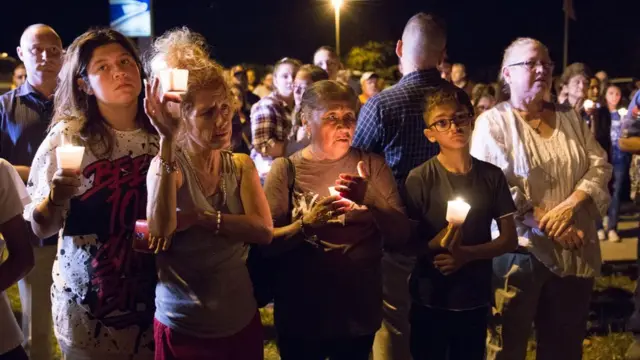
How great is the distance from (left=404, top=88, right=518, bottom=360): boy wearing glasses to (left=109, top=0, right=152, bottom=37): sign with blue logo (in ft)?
23.2

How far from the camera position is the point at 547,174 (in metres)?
3.83

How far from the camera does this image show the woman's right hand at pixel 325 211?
300 cm

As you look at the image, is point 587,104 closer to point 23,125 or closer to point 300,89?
point 300,89

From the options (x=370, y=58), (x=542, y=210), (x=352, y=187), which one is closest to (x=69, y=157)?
(x=352, y=187)

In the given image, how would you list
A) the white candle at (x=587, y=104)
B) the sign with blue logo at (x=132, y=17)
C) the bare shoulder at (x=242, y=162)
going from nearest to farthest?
the bare shoulder at (x=242, y=162)
the white candle at (x=587, y=104)
the sign with blue logo at (x=132, y=17)

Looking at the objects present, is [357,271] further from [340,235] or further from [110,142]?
[110,142]

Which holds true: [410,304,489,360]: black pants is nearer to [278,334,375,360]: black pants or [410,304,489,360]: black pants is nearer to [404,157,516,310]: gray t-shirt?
[404,157,516,310]: gray t-shirt

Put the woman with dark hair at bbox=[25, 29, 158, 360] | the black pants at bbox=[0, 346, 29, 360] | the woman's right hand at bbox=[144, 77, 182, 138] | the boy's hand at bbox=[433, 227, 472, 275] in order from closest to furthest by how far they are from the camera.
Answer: the woman's right hand at bbox=[144, 77, 182, 138]
the black pants at bbox=[0, 346, 29, 360]
the woman with dark hair at bbox=[25, 29, 158, 360]
the boy's hand at bbox=[433, 227, 472, 275]

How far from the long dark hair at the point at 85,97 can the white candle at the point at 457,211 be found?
1451 millimetres

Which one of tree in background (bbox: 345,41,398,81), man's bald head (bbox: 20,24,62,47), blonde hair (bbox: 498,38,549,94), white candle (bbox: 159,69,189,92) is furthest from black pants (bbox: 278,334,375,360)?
tree in background (bbox: 345,41,398,81)

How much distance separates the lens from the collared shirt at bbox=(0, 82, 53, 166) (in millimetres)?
4387

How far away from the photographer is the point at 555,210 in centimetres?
377

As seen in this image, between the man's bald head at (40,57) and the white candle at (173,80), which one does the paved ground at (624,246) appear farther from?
the white candle at (173,80)

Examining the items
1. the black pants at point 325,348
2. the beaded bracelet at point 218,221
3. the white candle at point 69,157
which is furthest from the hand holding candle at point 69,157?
the black pants at point 325,348
